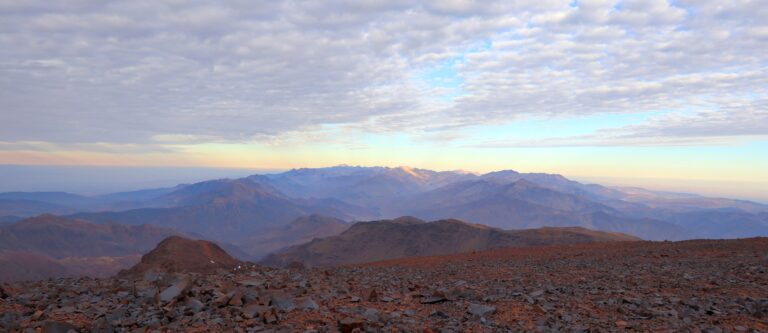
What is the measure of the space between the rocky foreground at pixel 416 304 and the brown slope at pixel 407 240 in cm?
6364

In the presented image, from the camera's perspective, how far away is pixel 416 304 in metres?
10.5

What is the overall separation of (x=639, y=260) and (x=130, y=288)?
16876 mm

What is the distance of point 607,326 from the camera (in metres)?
8.55

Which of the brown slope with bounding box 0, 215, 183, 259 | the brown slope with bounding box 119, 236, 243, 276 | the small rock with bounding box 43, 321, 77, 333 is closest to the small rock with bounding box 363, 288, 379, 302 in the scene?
the small rock with bounding box 43, 321, 77, 333

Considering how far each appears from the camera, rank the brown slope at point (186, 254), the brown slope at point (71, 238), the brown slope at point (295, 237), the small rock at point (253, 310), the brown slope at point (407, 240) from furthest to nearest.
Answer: the brown slope at point (295, 237) < the brown slope at point (71, 238) < the brown slope at point (407, 240) < the brown slope at point (186, 254) < the small rock at point (253, 310)

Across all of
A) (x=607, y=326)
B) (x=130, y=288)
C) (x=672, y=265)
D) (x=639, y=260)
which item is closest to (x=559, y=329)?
(x=607, y=326)

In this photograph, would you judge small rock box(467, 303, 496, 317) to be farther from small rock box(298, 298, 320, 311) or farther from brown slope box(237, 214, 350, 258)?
brown slope box(237, 214, 350, 258)

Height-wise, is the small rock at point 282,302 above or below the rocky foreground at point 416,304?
above

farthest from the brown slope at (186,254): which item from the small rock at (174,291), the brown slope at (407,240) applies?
the brown slope at (407,240)

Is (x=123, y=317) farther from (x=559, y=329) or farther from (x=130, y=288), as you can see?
(x=559, y=329)

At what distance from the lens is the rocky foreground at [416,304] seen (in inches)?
328

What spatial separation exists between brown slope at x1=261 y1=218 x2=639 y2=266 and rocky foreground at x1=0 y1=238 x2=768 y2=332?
63637 mm

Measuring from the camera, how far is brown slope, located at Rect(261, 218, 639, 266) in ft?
260

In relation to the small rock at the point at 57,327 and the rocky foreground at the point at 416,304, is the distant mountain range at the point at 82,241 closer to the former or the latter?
the rocky foreground at the point at 416,304
